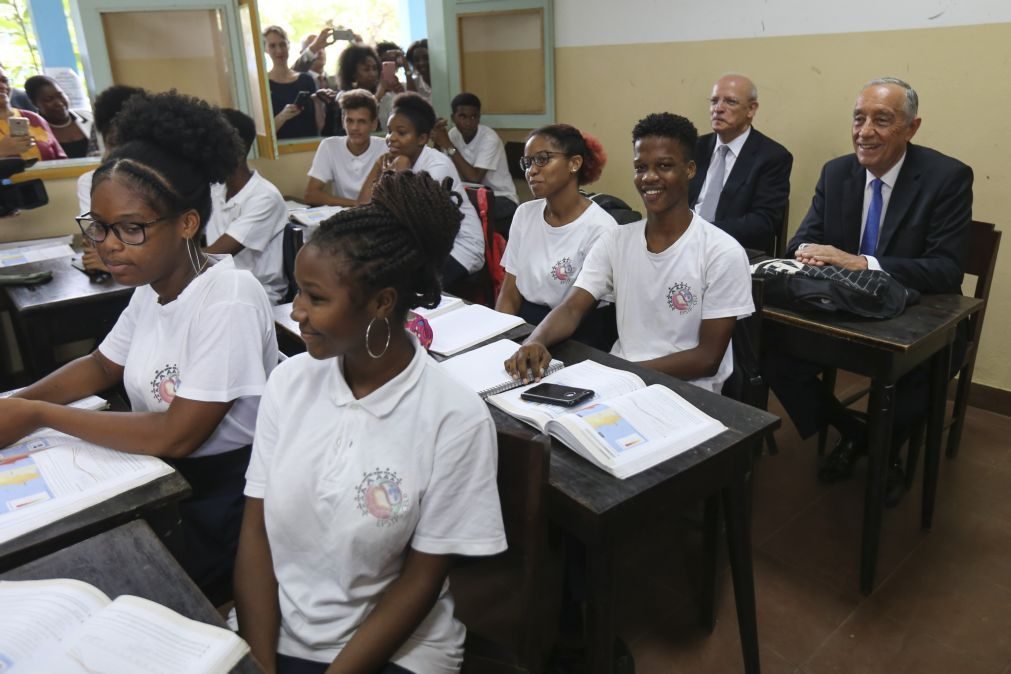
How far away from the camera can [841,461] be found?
8.64 ft

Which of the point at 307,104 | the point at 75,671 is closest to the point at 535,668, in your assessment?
the point at 75,671

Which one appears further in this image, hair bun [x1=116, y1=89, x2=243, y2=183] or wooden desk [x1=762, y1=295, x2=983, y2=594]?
wooden desk [x1=762, y1=295, x2=983, y2=594]

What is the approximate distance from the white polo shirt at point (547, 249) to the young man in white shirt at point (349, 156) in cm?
172

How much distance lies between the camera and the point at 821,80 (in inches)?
133

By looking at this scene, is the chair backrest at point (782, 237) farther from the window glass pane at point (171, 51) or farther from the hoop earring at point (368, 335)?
the window glass pane at point (171, 51)

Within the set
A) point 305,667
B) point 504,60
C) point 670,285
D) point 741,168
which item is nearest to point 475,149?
point 504,60

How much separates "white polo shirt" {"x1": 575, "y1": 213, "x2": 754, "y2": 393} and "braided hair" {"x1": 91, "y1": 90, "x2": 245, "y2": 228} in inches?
41.7

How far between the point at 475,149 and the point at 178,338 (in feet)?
11.6

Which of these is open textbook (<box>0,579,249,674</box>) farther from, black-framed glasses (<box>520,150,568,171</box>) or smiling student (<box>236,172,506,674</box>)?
black-framed glasses (<box>520,150,568,171</box>)

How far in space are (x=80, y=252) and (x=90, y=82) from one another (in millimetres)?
984

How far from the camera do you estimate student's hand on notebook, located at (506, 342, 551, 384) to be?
1708 mm

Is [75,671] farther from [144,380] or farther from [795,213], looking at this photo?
[795,213]

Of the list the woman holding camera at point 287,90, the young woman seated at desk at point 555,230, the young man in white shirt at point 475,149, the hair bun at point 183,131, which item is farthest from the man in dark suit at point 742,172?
the woman holding camera at point 287,90

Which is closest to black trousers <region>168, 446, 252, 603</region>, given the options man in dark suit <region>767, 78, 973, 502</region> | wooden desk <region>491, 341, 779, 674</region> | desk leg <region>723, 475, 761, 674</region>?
wooden desk <region>491, 341, 779, 674</region>
